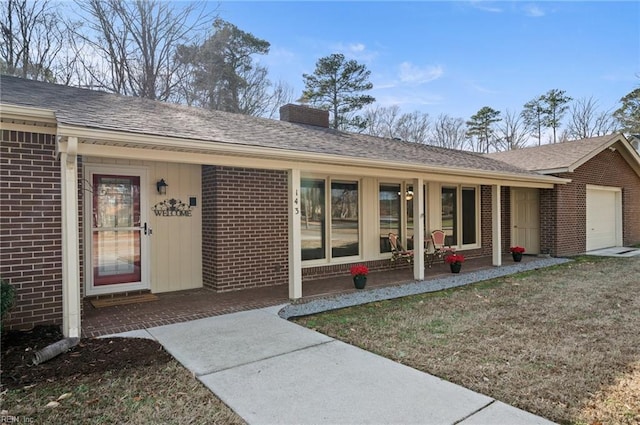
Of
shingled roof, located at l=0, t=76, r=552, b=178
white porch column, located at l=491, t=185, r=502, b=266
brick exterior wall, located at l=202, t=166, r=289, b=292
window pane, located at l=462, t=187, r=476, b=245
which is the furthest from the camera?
window pane, located at l=462, t=187, r=476, b=245

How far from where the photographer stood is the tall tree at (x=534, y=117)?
1110 inches

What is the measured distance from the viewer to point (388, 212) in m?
9.36

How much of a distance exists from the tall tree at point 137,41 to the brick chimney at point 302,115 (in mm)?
9034

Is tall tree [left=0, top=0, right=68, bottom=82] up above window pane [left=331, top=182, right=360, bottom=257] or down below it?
above

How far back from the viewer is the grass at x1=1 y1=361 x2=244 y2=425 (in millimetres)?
2773

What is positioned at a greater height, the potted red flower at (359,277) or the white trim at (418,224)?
the white trim at (418,224)

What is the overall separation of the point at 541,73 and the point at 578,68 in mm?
4881

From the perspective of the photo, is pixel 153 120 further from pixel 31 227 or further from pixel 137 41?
pixel 137 41

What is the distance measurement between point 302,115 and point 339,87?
12.1 meters

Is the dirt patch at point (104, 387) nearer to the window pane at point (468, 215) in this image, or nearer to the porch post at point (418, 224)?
the porch post at point (418, 224)

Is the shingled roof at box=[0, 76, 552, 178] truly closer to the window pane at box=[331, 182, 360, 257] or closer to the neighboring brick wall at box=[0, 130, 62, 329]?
the neighboring brick wall at box=[0, 130, 62, 329]

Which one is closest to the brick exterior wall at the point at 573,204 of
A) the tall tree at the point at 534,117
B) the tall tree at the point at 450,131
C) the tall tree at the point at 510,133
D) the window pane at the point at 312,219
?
the window pane at the point at 312,219

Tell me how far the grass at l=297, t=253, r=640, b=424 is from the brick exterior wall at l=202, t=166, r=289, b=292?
7.47 feet

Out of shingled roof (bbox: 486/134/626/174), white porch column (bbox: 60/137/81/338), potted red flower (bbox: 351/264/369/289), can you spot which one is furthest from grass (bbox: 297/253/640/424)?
shingled roof (bbox: 486/134/626/174)
